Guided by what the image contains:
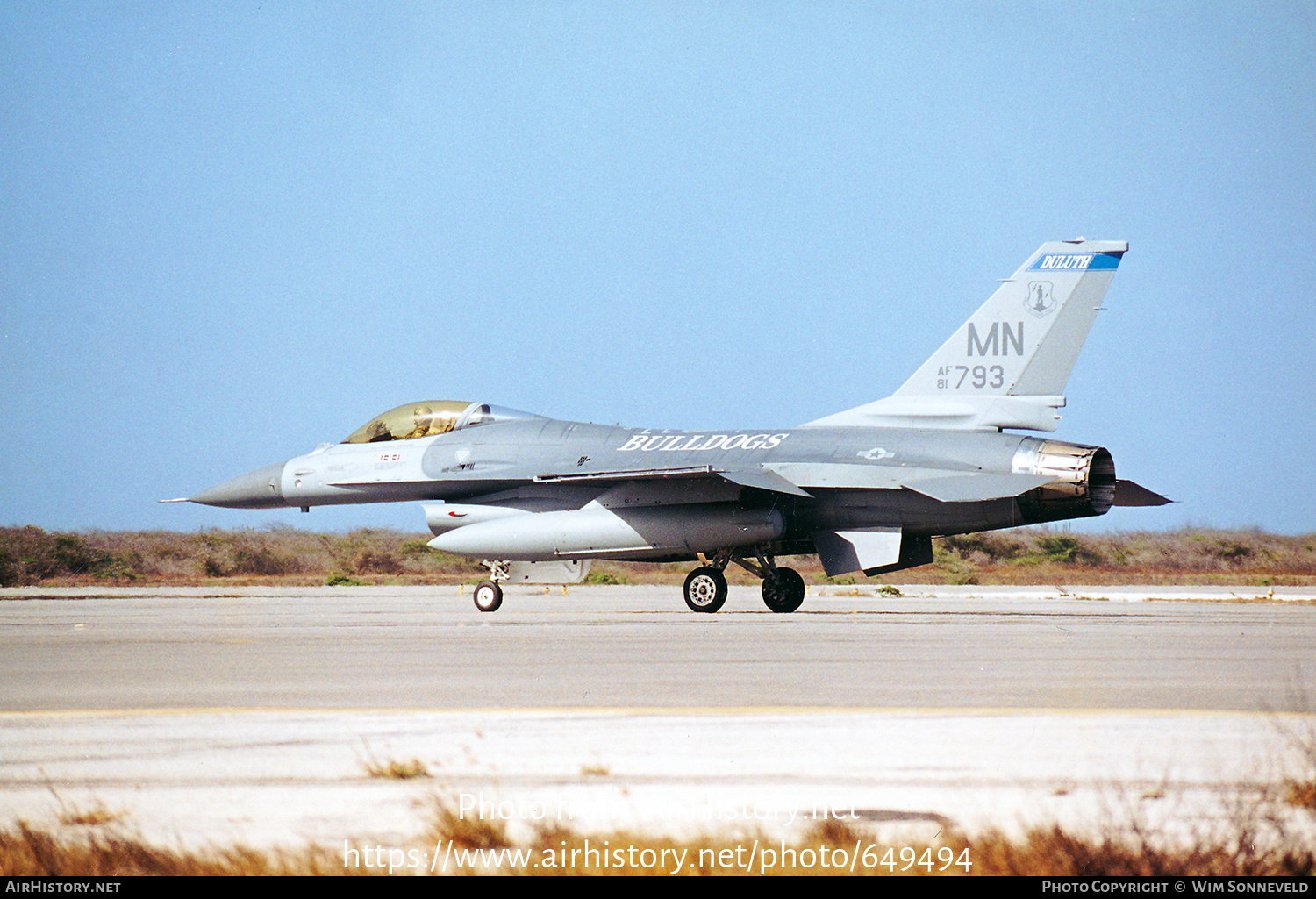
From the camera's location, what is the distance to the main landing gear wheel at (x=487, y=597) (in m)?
18.6

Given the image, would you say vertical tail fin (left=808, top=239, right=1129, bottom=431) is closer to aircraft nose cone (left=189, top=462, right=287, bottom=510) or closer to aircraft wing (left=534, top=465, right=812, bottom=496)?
aircraft wing (left=534, top=465, right=812, bottom=496)

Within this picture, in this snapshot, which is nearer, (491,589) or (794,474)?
(794,474)

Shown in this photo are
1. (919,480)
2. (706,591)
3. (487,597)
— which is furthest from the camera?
A: (487,597)

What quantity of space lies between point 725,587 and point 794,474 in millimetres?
2429

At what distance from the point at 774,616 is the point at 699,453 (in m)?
3.04

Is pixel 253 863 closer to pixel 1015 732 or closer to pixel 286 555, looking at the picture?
pixel 1015 732

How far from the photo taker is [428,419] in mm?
20484

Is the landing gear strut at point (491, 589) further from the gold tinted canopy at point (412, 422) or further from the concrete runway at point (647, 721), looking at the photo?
the concrete runway at point (647, 721)

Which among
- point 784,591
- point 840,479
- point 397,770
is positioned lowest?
point 784,591

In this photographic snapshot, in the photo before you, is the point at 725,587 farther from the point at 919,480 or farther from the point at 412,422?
the point at 412,422

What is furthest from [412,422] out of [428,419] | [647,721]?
[647,721]

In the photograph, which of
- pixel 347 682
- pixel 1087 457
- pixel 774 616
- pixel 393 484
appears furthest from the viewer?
pixel 393 484

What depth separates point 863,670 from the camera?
9656 mm
